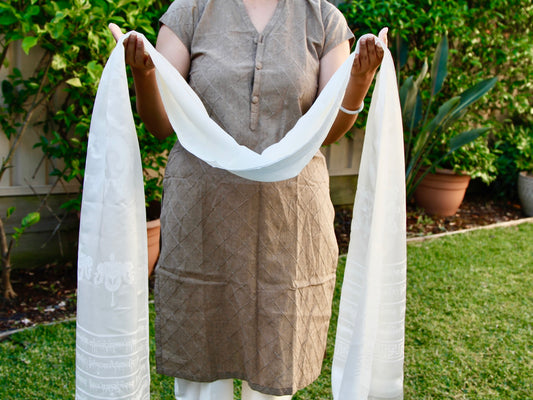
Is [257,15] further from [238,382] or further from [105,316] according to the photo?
[238,382]

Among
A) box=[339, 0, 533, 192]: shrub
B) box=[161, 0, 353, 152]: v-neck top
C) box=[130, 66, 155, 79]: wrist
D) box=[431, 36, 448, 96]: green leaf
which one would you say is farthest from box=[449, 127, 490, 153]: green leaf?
box=[130, 66, 155, 79]: wrist

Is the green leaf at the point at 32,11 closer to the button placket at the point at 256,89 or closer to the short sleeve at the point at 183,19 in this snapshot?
the short sleeve at the point at 183,19

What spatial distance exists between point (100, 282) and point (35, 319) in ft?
7.17

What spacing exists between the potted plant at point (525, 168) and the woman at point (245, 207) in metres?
5.58

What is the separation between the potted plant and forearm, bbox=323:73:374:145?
5.45 metres

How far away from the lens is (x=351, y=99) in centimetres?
180

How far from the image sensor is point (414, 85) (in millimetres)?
5160

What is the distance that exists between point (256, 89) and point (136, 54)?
15.4 inches

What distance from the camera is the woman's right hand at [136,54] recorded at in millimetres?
1626

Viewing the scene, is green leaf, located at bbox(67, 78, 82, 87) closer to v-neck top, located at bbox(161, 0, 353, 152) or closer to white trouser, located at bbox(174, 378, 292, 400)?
v-neck top, located at bbox(161, 0, 353, 152)

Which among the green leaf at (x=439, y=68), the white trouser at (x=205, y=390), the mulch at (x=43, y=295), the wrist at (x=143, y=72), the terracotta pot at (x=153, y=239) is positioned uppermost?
the wrist at (x=143, y=72)

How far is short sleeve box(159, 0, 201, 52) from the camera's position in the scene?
5.87 ft

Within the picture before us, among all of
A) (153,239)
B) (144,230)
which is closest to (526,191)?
(153,239)

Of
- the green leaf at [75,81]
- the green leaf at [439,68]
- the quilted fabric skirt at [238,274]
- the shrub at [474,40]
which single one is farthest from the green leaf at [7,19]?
the green leaf at [439,68]
